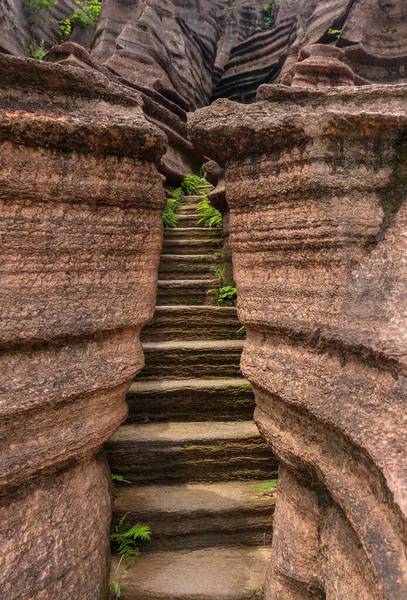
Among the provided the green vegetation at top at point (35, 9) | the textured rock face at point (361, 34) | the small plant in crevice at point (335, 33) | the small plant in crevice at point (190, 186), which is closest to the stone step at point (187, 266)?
the small plant in crevice at point (190, 186)

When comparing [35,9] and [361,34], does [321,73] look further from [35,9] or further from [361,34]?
[35,9]

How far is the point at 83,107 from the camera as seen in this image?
2061mm

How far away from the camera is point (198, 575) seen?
2629 millimetres

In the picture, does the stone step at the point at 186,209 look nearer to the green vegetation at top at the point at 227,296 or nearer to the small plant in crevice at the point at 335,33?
the green vegetation at top at the point at 227,296

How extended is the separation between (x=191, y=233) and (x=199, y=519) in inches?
155

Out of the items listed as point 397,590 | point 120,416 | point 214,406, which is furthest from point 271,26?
point 397,590

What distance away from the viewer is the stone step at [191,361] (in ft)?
13.6

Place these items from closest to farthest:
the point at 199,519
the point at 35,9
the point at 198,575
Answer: the point at 198,575, the point at 199,519, the point at 35,9

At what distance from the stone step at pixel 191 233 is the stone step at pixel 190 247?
17cm

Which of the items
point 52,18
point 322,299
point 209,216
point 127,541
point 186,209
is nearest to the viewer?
point 322,299

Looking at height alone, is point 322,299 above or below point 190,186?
below

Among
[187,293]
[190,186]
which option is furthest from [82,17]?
[187,293]

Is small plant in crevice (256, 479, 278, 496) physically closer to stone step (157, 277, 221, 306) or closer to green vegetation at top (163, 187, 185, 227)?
stone step (157, 277, 221, 306)

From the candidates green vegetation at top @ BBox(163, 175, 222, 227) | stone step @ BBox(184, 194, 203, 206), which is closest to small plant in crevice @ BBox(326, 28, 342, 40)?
green vegetation at top @ BBox(163, 175, 222, 227)
